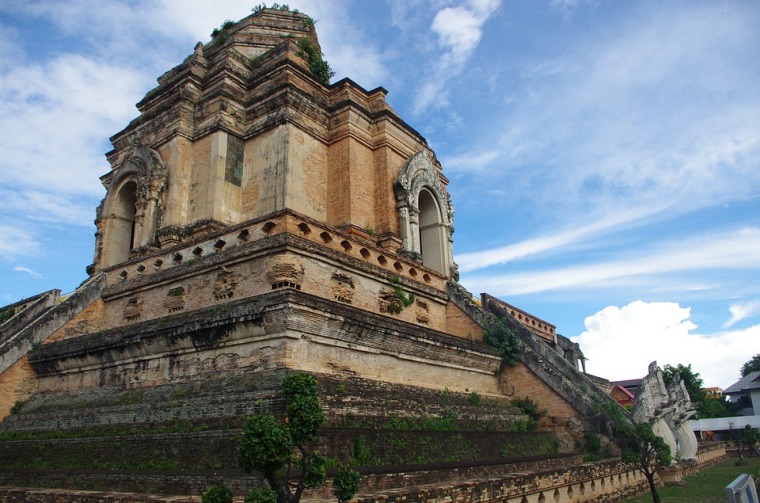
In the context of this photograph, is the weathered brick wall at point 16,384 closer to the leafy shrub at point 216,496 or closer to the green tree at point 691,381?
the leafy shrub at point 216,496

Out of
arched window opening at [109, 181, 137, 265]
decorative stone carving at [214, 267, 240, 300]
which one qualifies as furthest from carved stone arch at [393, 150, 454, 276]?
arched window opening at [109, 181, 137, 265]

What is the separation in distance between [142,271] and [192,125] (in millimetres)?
5197

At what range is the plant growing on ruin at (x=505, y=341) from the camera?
15430 millimetres

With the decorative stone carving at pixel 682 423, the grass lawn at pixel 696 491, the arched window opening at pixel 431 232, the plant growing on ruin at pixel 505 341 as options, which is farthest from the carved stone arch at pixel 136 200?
the decorative stone carving at pixel 682 423

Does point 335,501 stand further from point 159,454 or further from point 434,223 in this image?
point 434,223

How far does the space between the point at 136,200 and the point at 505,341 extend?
37.0ft

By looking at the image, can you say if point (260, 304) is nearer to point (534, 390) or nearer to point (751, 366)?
point (534, 390)

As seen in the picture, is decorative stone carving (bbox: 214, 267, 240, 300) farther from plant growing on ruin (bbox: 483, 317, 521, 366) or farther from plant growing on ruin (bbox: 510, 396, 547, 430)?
plant growing on ruin (bbox: 510, 396, 547, 430)

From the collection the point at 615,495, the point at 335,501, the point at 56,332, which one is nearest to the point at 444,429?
the point at 615,495

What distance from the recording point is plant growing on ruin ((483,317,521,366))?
1543 cm

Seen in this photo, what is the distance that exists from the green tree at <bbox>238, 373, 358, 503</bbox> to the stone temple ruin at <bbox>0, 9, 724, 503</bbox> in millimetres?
2337

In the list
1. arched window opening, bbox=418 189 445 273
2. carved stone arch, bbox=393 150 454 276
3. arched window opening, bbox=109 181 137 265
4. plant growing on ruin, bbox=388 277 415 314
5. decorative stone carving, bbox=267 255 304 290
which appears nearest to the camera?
decorative stone carving, bbox=267 255 304 290

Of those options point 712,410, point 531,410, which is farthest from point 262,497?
point 712,410

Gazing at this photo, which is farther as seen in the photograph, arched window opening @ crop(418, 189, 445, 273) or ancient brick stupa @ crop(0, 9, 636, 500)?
arched window opening @ crop(418, 189, 445, 273)
